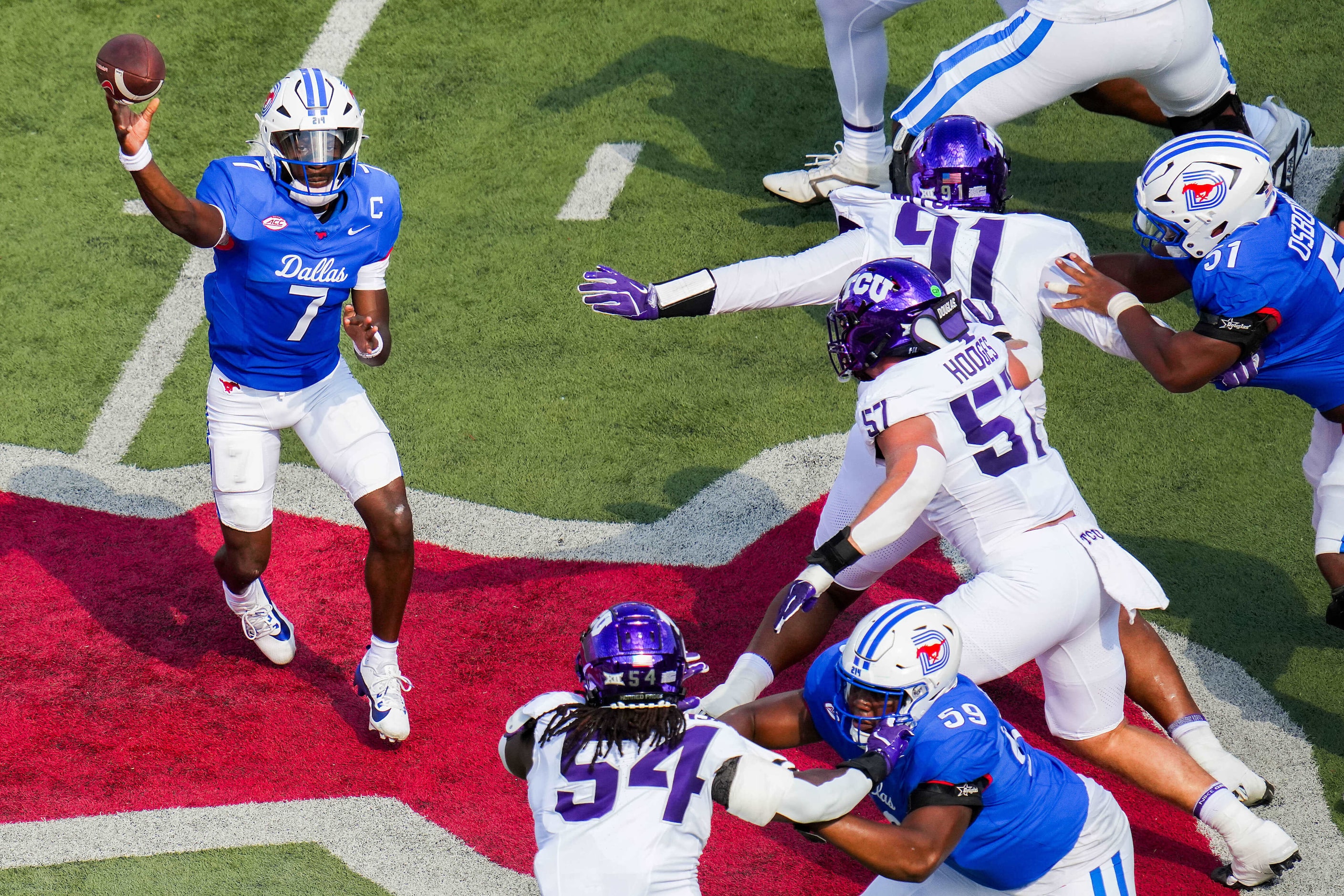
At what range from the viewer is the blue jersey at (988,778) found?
3.32 meters

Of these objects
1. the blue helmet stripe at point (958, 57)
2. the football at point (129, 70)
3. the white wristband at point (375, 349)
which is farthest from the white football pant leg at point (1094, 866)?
the football at point (129, 70)

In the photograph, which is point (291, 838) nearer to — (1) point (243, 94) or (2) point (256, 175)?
(2) point (256, 175)

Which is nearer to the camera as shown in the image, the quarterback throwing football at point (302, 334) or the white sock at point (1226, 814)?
the white sock at point (1226, 814)

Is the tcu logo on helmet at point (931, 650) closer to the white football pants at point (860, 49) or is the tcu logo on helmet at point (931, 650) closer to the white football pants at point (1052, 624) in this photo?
the white football pants at point (1052, 624)

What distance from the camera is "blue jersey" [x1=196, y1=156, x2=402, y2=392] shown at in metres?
4.58

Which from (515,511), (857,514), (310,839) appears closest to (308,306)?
(515,511)

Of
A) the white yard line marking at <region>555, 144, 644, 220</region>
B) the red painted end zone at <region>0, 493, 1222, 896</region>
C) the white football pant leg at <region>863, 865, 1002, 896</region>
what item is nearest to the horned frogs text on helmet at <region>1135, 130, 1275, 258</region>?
the red painted end zone at <region>0, 493, 1222, 896</region>

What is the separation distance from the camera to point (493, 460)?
20.2 feet

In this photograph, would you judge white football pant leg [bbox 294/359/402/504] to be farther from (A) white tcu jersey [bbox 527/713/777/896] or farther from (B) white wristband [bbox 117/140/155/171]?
(A) white tcu jersey [bbox 527/713/777/896]

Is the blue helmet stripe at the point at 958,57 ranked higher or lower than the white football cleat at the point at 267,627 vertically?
higher

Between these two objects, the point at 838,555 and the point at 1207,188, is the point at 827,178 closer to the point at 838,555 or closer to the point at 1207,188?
the point at 1207,188

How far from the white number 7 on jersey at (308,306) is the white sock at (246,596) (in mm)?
931

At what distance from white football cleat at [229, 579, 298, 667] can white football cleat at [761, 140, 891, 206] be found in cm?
363

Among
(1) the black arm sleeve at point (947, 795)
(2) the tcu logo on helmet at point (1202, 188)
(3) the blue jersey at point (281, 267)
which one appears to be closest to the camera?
(1) the black arm sleeve at point (947, 795)
